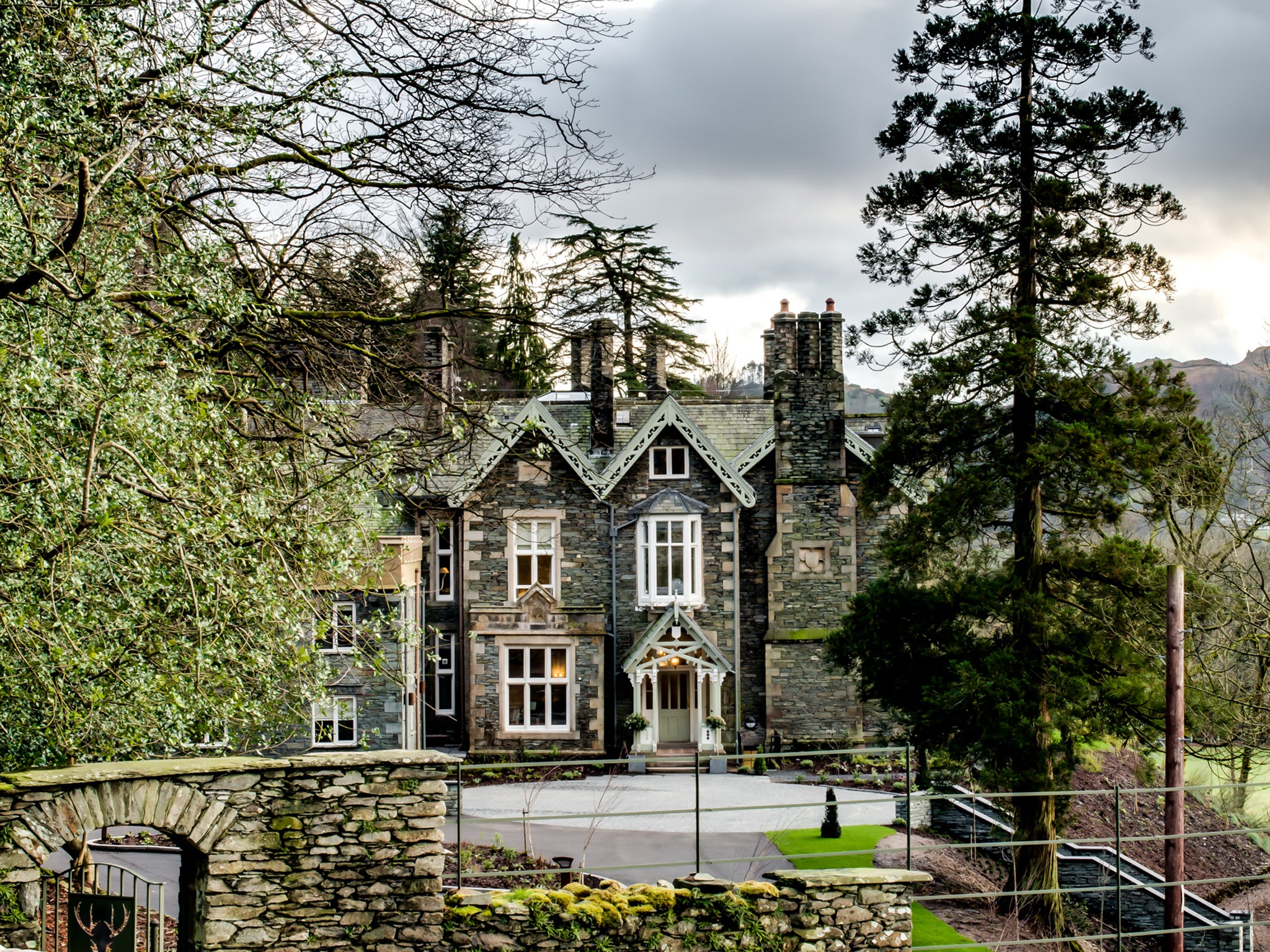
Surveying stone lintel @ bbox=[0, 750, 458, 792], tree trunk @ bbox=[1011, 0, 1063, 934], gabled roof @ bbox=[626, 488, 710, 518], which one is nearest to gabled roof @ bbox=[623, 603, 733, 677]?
gabled roof @ bbox=[626, 488, 710, 518]

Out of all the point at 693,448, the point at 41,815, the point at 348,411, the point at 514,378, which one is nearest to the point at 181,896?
the point at 41,815

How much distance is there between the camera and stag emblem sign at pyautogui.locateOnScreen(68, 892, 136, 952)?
8641 millimetres

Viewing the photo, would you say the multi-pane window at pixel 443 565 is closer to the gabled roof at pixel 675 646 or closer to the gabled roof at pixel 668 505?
the gabled roof at pixel 668 505

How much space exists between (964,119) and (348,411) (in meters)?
12.0

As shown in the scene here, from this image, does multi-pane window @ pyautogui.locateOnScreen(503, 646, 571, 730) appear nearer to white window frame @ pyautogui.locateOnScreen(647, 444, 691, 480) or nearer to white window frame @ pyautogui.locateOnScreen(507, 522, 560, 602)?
A: white window frame @ pyautogui.locateOnScreen(507, 522, 560, 602)

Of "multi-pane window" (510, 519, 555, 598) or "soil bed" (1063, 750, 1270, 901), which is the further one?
"multi-pane window" (510, 519, 555, 598)

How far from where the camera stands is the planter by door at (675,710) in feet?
91.0

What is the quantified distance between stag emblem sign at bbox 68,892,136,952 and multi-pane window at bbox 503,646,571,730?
60.4ft

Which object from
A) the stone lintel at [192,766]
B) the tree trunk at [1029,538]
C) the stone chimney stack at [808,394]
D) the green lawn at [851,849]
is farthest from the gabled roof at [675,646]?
the stone lintel at [192,766]

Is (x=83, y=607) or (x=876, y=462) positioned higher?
(x=876, y=462)

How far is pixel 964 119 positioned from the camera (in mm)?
17953

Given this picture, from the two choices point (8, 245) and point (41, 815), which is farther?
point (41, 815)

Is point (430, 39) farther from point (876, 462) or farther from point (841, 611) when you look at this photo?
point (841, 611)

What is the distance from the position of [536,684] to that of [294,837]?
61.5ft
